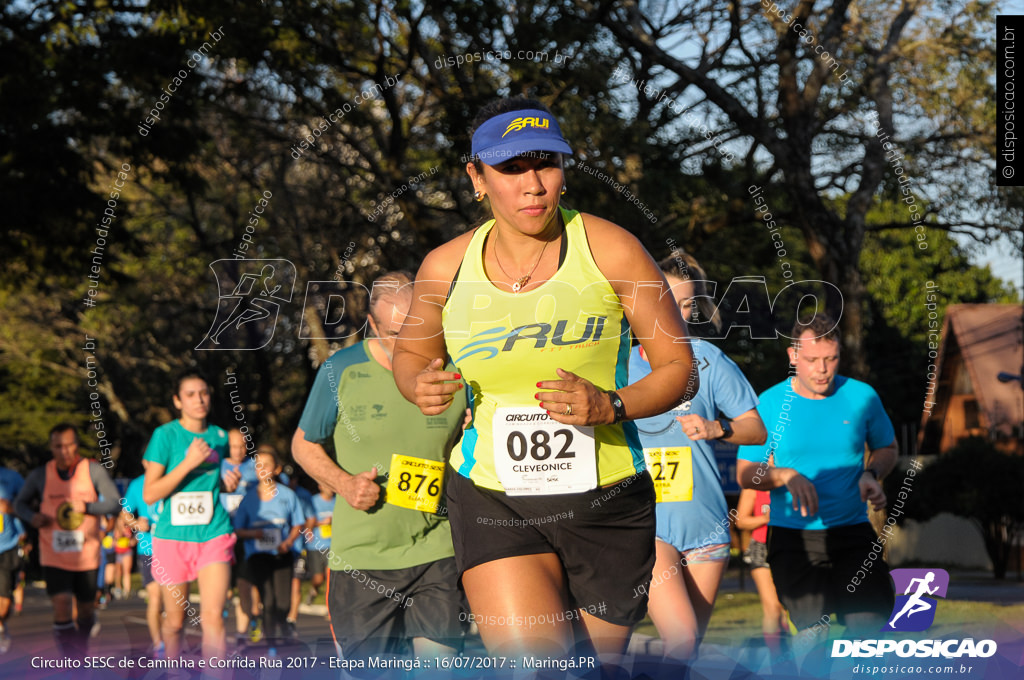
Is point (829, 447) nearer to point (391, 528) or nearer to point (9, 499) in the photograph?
point (391, 528)

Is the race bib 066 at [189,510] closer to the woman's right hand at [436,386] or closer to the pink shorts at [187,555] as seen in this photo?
the pink shorts at [187,555]

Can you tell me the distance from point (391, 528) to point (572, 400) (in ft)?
7.12

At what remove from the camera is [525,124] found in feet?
11.1

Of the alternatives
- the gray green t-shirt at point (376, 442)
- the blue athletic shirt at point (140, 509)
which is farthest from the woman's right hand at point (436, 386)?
the blue athletic shirt at point (140, 509)

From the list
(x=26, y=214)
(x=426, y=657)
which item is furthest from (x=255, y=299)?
(x=426, y=657)

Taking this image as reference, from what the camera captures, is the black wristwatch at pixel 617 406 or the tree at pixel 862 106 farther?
the tree at pixel 862 106

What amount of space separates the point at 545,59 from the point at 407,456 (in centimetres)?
849

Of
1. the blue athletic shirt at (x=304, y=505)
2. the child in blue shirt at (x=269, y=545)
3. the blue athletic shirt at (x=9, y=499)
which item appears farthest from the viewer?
the blue athletic shirt at (x=304, y=505)

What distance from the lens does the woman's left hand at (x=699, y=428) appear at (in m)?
5.25

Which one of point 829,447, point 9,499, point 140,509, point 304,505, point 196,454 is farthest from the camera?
point 304,505

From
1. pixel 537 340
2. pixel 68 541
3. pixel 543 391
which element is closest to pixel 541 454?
pixel 543 391

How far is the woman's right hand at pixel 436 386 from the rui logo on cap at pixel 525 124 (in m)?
0.72

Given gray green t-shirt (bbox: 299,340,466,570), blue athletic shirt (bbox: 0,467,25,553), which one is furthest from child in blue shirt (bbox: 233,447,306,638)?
gray green t-shirt (bbox: 299,340,466,570)

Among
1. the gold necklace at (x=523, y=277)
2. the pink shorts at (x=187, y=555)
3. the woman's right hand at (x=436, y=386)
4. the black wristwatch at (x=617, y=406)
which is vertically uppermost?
the gold necklace at (x=523, y=277)
